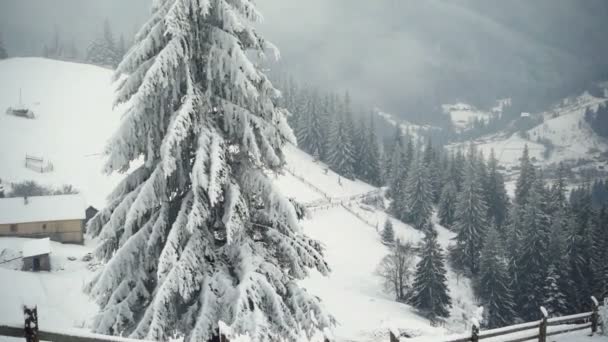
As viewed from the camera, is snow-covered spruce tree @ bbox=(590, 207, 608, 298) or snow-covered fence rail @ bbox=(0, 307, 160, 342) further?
snow-covered spruce tree @ bbox=(590, 207, 608, 298)

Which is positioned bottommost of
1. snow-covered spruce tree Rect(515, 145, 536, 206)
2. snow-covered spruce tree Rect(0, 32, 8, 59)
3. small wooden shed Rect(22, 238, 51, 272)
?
small wooden shed Rect(22, 238, 51, 272)

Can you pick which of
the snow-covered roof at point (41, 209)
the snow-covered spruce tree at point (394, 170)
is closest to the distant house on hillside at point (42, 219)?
the snow-covered roof at point (41, 209)

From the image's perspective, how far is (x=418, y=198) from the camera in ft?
258

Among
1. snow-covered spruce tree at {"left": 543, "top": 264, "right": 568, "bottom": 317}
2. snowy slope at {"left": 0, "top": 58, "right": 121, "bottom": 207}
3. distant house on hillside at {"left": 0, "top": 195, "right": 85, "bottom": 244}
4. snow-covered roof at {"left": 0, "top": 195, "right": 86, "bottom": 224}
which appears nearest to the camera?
distant house on hillside at {"left": 0, "top": 195, "right": 85, "bottom": 244}

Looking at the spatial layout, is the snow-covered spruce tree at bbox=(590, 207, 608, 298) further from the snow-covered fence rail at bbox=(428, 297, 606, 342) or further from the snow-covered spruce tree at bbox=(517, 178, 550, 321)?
the snow-covered fence rail at bbox=(428, 297, 606, 342)

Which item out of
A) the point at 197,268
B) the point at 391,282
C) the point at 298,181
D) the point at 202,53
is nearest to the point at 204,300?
the point at 197,268

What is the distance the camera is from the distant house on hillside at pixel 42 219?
41469 mm

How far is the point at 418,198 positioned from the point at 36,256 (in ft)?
209

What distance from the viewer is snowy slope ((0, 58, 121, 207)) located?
182ft

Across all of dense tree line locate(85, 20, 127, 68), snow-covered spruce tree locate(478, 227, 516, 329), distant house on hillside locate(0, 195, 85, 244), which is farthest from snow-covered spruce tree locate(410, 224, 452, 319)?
dense tree line locate(85, 20, 127, 68)

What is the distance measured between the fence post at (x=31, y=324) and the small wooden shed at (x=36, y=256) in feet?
122

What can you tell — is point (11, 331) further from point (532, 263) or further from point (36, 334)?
point (532, 263)

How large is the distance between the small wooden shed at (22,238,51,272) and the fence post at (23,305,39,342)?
3713 cm

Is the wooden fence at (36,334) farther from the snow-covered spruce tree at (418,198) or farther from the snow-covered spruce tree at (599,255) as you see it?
the snow-covered spruce tree at (418,198)
